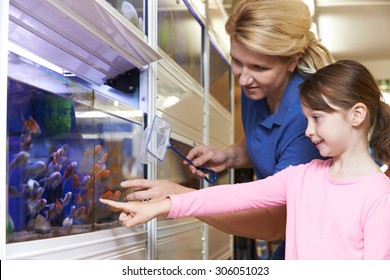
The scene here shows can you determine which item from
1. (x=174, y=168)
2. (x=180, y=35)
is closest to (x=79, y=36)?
(x=174, y=168)

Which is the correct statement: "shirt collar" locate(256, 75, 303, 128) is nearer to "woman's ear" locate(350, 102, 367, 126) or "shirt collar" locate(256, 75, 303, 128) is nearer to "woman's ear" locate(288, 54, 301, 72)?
"woman's ear" locate(288, 54, 301, 72)

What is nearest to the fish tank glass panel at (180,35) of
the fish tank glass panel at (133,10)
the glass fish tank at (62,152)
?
the fish tank glass panel at (133,10)

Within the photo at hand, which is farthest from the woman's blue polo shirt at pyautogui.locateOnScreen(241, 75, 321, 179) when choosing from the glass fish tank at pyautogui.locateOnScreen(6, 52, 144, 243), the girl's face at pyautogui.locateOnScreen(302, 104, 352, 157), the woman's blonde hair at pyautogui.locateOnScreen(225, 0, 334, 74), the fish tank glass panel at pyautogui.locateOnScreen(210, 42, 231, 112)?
the fish tank glass panel at pyautogui.locateOnScreen(210, 42, 231, 112)

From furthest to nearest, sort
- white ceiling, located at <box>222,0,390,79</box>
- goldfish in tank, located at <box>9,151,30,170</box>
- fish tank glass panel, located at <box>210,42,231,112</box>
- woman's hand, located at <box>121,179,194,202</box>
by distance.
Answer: white ceiling, located at <box>222,0,390,79</box>, fish tank glass panel, located at <box>210,42,231,112</box>, woman's hand, located at <box>121,179,194,202</box>, goldfish in tank, located at <box>9,151,30,170</box>

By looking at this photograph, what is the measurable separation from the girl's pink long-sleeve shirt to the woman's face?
274 millimetres

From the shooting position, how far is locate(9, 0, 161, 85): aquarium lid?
102 cm

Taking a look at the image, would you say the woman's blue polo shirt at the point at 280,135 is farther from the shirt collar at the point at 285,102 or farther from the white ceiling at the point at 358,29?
the white ceiling at the point at 358,29

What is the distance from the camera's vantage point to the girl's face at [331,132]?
120 centimetres

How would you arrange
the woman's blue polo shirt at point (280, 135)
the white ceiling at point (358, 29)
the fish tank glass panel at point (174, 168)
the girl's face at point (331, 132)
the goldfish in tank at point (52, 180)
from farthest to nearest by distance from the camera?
1. the white ceiling at point (358, 29)
2. the fish tank glass panel at point (174, 168)
3. the woman's blue polo shirt at point (280, 135)
4. the girl's face at point (331, 132)
5. the goldfish in tank at point (52, 180)

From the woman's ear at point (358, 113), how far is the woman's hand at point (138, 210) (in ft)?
1.41

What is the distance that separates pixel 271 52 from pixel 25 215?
719mm

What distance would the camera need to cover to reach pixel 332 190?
1188 millimetres

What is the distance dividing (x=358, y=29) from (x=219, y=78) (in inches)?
39.1

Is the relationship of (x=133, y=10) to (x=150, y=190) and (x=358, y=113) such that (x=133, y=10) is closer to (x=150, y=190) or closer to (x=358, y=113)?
(x=150, y=190)
